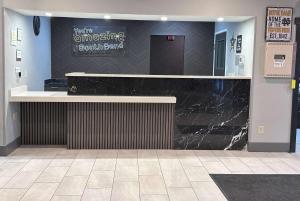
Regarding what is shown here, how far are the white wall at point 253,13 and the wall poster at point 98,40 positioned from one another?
7.11 ft

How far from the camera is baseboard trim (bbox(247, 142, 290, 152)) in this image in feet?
18.7

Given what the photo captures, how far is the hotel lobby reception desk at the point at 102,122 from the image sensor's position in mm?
5559

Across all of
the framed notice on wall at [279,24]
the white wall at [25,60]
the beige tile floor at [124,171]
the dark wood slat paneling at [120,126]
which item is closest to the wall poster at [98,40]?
the white wall at [25,60]

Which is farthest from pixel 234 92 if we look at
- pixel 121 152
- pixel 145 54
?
pixel 145 54

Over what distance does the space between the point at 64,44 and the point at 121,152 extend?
3125mm

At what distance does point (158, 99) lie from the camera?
5402mm

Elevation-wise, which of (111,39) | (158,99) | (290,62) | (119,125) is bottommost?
A: (119,125)

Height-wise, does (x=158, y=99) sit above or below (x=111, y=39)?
below

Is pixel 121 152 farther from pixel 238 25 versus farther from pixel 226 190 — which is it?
pixel 238 25

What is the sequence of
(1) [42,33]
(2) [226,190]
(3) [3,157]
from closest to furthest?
(2) [226,190]
(3) [3,157]
(1) [42,33]

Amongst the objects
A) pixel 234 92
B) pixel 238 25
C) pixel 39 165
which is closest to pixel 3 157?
pixel 39 165

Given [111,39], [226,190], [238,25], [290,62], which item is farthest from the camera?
[111,39]

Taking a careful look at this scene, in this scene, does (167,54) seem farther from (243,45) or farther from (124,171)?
(124,171)

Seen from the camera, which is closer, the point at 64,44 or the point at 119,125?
the point at 119,125
